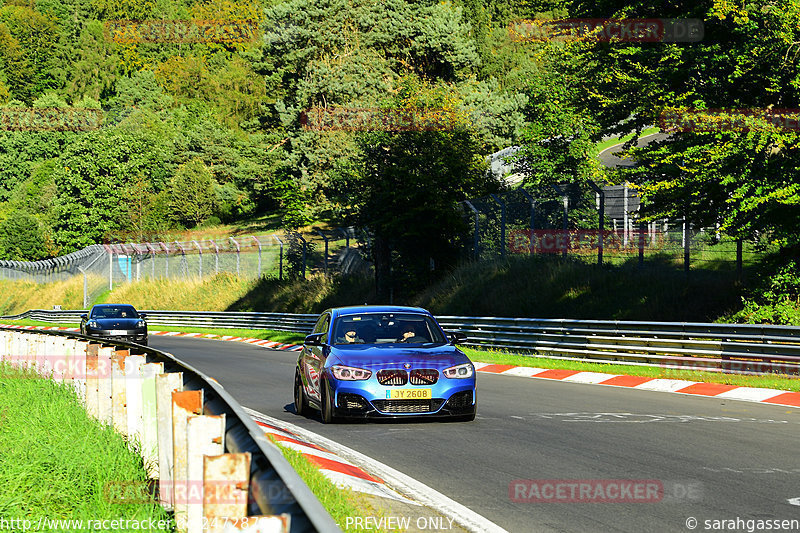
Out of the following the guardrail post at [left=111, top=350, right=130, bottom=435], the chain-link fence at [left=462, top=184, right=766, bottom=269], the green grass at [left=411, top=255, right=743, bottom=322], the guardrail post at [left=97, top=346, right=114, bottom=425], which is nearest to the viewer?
the guardrail post at [left=111, top=350, right=130, bottom=435]

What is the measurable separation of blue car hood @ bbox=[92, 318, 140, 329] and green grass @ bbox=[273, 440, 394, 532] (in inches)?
995

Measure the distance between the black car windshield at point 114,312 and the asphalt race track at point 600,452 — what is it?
17.8 m

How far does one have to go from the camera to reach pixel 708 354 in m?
20.6

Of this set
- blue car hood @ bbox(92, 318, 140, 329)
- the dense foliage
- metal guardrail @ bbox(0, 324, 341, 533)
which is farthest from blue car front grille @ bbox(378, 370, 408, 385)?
blue car hood @ bbox(92, 318, 140, 329)

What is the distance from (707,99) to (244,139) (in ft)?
324

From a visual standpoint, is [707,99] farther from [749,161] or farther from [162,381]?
[162,381]

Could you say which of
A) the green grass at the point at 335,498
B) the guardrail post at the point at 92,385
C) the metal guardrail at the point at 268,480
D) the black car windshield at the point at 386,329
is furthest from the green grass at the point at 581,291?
the metal guardrail at the point at 268,480

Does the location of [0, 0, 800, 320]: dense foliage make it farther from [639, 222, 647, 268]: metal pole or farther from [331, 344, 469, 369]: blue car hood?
[331, 344, 469, 369]: blue car hood

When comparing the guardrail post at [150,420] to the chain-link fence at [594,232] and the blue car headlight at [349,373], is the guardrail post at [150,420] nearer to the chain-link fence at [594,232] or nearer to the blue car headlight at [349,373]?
the blue car headlight at [349,373]

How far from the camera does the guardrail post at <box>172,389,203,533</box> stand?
5.30 meters

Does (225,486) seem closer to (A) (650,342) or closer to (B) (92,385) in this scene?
(B) (92,385)

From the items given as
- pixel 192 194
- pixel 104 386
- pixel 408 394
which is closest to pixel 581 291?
pixel 408 394

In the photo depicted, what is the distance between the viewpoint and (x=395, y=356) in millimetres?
12469

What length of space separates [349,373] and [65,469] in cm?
494
